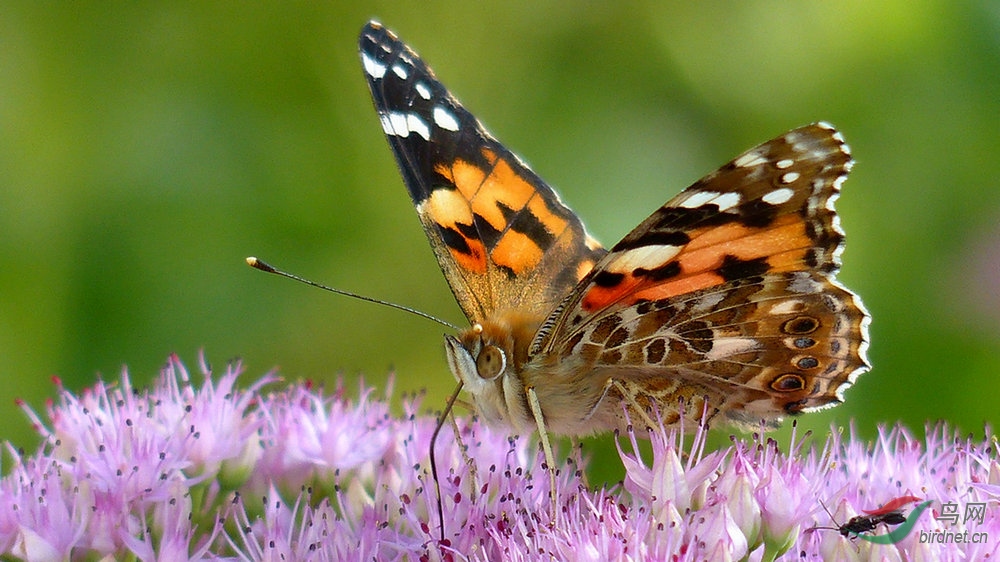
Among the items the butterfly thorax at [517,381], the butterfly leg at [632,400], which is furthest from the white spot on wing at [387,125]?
the butterfly leg at [632,400]

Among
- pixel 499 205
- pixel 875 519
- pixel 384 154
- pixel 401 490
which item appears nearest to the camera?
pixel 875 519

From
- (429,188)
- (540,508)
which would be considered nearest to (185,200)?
(429,188)

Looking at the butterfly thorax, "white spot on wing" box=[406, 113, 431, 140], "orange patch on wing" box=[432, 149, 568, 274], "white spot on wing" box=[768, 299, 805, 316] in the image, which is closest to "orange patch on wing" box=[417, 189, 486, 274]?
"orange patch on wing" box=[432, 149, 568, 274]

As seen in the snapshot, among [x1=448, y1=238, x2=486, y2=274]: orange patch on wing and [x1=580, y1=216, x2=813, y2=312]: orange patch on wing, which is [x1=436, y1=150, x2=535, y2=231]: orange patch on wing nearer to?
[x1=448, y1=238, x2=486, y2=274]: orange patch on wing

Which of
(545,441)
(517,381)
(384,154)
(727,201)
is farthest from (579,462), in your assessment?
(384,154)

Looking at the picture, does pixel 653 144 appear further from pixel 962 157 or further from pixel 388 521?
pixel 388 521

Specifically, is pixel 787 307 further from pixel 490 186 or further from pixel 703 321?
pixel 490 186

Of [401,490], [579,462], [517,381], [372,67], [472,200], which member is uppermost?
[372,67]
